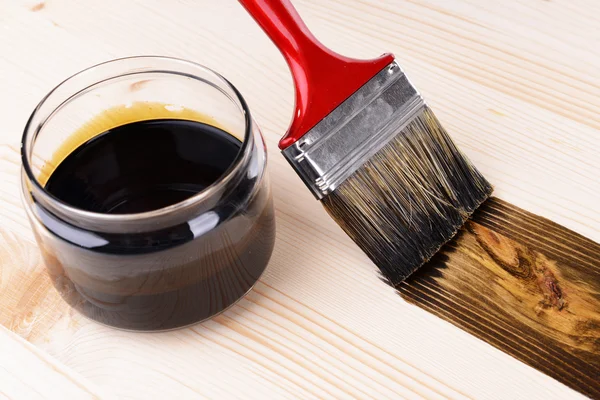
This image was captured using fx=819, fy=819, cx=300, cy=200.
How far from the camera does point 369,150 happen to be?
101 cm

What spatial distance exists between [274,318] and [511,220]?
1.13 feet

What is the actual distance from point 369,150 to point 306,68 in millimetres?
126

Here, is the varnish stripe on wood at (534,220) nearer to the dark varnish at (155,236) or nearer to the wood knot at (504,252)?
the wood knot at (504,252)

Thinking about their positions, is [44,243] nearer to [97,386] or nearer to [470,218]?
[97,386]

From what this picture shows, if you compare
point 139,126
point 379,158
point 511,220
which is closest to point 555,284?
point 511,220

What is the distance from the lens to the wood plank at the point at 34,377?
94cm

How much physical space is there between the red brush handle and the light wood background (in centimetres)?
17

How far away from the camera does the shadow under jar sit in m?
0.87

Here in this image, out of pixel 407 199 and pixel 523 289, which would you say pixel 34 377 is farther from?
pixel 523 289

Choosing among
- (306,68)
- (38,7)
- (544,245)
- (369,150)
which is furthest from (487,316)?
(38,7)

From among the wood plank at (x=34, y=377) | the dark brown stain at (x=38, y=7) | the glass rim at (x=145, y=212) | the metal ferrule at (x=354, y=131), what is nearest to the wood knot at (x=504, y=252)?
the metal ferrule at (x=354, y=131)

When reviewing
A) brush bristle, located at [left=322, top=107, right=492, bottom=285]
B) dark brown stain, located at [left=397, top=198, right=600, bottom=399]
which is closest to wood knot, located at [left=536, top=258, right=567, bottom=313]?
dark brown stain, located at [left=397, top=198, right=600, bottom=399]

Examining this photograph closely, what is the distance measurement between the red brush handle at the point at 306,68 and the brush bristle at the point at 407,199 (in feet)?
0.27

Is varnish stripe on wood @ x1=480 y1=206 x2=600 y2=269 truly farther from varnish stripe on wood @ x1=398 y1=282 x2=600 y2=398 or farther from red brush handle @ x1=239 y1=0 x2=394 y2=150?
red brush handle @ x1=239 y1=0 x2=394 y2=150
